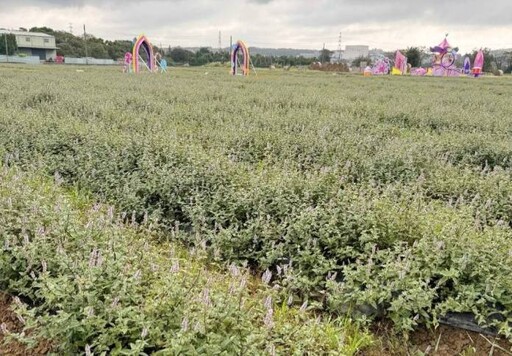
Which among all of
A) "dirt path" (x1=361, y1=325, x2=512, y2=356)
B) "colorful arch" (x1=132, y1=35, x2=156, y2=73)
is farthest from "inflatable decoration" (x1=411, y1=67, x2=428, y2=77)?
"dirt path" (x1=361, y1=325, x2=512, y2=356)

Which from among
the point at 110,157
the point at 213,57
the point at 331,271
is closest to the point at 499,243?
the point at 331,271

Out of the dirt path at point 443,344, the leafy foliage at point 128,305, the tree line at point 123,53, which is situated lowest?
the dirt path at point 443,344

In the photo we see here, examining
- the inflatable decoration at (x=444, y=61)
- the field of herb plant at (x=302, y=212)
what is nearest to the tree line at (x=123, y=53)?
the inflatable decoration at (x=444, y=61)

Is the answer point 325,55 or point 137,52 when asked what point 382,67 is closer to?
point 137,52

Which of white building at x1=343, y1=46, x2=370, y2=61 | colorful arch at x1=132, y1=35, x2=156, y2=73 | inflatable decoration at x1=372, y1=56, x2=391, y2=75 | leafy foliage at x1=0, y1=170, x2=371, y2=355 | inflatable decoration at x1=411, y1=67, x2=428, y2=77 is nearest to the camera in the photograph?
leafy foliage at x1=0, y1=170, x2=371, y2=355

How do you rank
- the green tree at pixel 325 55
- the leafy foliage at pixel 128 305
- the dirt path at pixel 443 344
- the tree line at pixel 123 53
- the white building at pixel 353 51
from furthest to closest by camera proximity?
the white building at pixel 353 51 → the green tree at pixel 325 55 → the tree line at pixel 123 53 → the dirt path at pixel 443 344 → the leafy foliage at pixel 128 305

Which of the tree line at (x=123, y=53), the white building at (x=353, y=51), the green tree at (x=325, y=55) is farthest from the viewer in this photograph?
the white building at (x=353, y=51)

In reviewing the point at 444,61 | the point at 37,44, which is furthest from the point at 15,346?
the point at 37,44

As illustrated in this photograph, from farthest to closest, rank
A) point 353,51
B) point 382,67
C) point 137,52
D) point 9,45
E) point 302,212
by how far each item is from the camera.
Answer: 1. point 353,51
2. point 9,45
3. point 382,67
4. point 137,52
5. point 302,212

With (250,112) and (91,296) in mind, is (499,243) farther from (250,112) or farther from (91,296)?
(250,112)

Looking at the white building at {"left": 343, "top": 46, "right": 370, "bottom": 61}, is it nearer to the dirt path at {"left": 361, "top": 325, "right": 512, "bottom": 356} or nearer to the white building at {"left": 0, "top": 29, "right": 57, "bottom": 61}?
the white building at {"left": 0, "top": 29, "right": 57, "bottom": 61}

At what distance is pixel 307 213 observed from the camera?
4.00 metres

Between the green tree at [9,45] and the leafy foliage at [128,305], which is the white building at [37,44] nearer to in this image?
the green tree at [9,45]

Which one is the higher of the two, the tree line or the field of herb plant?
→ the tree line
